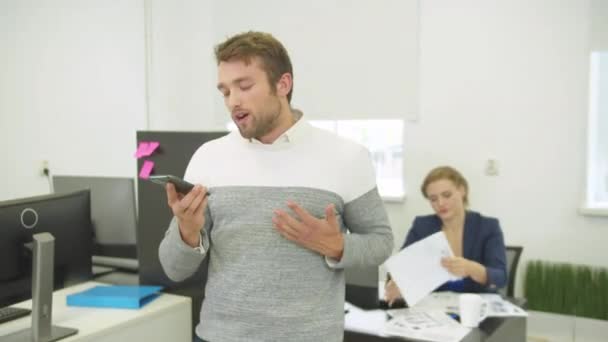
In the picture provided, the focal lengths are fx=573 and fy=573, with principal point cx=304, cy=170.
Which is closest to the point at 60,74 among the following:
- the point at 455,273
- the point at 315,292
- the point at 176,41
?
the point at 176,41

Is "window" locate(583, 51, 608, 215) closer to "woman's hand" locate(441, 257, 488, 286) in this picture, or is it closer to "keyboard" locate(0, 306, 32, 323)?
"woman's hand" locate(441, 257, 488, 286)

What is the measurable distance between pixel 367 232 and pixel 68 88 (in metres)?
4.46

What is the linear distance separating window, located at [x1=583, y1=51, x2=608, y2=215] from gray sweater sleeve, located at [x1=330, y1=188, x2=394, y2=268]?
8.22ft

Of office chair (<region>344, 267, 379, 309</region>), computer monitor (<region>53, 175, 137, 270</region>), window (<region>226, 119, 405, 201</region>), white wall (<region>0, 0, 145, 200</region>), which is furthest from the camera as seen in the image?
white wall (<region>0, 0, 145, 200</region>)

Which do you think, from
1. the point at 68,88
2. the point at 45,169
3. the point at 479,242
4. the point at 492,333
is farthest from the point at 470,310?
the point at 45,169

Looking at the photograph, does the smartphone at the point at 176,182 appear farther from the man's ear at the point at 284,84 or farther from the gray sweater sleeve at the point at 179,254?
the man's ear at the point at 284,84

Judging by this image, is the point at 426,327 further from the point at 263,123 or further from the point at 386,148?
the point at 386,148

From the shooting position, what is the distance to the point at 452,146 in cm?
385

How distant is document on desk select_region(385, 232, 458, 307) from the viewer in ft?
6.99

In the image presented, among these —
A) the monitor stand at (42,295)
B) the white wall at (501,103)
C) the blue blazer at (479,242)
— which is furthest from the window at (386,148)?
the monitor stand at (42,295)

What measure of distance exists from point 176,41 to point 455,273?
11.0 feet

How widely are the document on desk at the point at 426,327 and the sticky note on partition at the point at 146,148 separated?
1075mm

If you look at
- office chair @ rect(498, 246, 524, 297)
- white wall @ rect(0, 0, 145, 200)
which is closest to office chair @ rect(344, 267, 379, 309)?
office chair @ rect(498, 246, 524, 297)

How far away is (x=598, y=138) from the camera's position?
342cm
